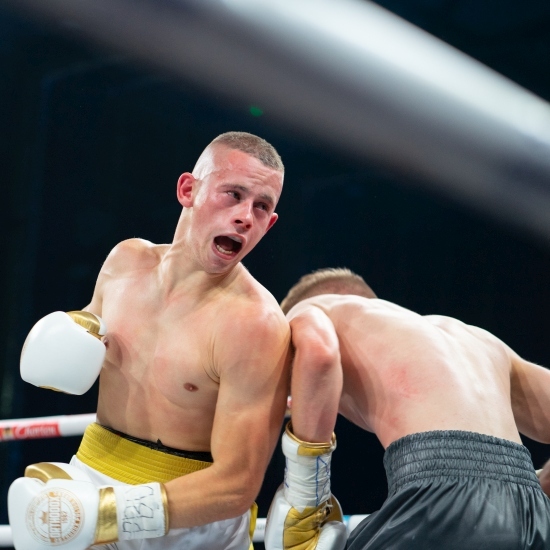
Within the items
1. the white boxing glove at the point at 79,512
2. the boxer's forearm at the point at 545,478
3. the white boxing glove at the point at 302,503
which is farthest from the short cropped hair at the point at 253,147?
the boxer's forearm at the point at 545,478

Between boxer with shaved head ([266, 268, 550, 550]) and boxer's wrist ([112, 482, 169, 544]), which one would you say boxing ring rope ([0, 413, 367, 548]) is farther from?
boxer with shaved head ([266, 268, 550, 550])

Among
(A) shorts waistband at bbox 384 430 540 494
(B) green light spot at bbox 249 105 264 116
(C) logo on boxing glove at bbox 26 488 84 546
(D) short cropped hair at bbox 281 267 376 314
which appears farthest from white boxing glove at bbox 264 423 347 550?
(B) green light spot at bbox 249 105 264 116

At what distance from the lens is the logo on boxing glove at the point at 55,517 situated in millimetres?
1534

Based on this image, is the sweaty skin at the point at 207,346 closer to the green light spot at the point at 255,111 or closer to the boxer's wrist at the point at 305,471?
the boxer's wrist at the point at 305,471

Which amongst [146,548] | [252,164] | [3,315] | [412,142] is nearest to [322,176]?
[412,142]

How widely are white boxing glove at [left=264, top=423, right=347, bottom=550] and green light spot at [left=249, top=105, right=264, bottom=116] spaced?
3064mm

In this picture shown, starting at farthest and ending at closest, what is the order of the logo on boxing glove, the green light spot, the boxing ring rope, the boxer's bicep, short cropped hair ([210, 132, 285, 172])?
the green light spot < the boxing ring rope < the boxer's bicep < short cropped hair ([210, 132, 285, 172]) < the logo on boxing glove

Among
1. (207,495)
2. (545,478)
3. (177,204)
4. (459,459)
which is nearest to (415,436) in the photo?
(459,459)

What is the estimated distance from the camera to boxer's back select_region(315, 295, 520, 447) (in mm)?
1730

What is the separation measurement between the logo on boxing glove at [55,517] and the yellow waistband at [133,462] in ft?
0.75

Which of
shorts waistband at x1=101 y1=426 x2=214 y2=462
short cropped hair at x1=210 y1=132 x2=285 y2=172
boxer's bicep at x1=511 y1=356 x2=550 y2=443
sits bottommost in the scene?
shorts waistband at x1=101 y1=426 x2=214 y2=462

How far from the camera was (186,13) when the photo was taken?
4090 mm

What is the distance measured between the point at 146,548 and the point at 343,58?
3.33m

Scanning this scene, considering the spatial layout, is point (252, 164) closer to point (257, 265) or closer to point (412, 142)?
point (257, 265)
